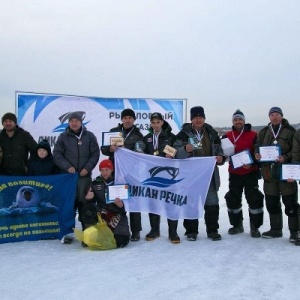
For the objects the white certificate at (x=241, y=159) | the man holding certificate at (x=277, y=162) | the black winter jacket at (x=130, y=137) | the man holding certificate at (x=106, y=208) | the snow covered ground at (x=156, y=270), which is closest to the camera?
the snow covered ground at (x=156, y=270)

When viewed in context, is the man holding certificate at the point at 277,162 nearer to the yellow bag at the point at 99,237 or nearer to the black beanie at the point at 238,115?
the black beanie at the point at 238,115

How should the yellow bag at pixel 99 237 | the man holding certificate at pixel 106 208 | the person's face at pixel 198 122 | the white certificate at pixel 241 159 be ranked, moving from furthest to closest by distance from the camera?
the person's face at pixel 198 122 → the white certificate at pixel 241 159 → the man holding certificate at pixel 106 208 → the yellow bag at pixel 99 237

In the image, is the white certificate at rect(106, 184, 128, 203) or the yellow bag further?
the white certificate at rect(106, 184, 128, 203)

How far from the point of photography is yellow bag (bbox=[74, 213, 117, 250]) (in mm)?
5156

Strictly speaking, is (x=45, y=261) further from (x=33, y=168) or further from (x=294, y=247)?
(x=294, y=247)

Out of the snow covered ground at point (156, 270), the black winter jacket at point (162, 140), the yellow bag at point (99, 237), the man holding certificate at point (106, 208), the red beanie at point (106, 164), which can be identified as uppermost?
the black winter jacket at point (162, 140)

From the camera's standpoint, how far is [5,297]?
11.8 ft

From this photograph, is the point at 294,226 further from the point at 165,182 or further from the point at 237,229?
the point at 165,182

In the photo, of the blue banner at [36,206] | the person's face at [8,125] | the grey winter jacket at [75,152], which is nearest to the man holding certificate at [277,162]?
the grey winter jacket at [75,152]

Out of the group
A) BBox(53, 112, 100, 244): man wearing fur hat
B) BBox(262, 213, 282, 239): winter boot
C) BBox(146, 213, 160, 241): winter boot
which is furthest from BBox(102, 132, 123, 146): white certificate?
BBox(262, 213, 282, 239): winter boot

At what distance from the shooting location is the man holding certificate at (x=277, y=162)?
5.42 meters

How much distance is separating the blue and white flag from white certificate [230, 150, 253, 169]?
315 mm

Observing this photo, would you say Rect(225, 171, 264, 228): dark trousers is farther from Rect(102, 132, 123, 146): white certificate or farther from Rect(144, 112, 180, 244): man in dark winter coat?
Rect(102, 132, 123, 146): white certificate

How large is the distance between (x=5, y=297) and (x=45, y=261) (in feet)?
3.59
